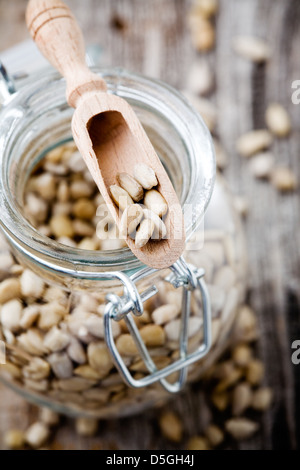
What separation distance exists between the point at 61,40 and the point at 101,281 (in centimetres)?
21

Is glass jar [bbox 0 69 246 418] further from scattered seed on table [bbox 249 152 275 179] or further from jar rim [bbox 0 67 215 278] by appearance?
scattered seed on table [bbox 249 152 275 179]

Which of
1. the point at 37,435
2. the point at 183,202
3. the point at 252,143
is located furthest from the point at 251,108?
the point at 37,435

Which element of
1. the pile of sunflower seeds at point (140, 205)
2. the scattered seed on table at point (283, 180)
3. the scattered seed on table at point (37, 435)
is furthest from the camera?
the scattered seed on table at point (283, 180)

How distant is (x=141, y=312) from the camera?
1.39ft

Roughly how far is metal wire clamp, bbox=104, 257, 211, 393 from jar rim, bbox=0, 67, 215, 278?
0.02 meters

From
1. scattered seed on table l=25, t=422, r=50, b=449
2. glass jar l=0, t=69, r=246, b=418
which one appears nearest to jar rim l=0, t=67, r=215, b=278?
glass jar l=0, t=69, r=246, b=418

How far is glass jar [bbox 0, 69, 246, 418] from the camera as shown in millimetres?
434

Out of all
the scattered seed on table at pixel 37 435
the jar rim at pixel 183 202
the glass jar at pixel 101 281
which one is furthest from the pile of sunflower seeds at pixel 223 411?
the jar rim at pixel 183 202

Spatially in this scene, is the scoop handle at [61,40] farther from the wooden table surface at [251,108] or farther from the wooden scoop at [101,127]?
the wooden table surface at [251,108]

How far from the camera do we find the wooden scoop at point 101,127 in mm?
401

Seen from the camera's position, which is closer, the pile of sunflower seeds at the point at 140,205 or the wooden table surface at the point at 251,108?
the pile of sunflower seeds at the point at 140,205

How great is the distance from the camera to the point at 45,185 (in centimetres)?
55

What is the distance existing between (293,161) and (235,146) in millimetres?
90

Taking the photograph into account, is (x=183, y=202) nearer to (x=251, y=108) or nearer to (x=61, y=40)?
(x=61, y=40)
